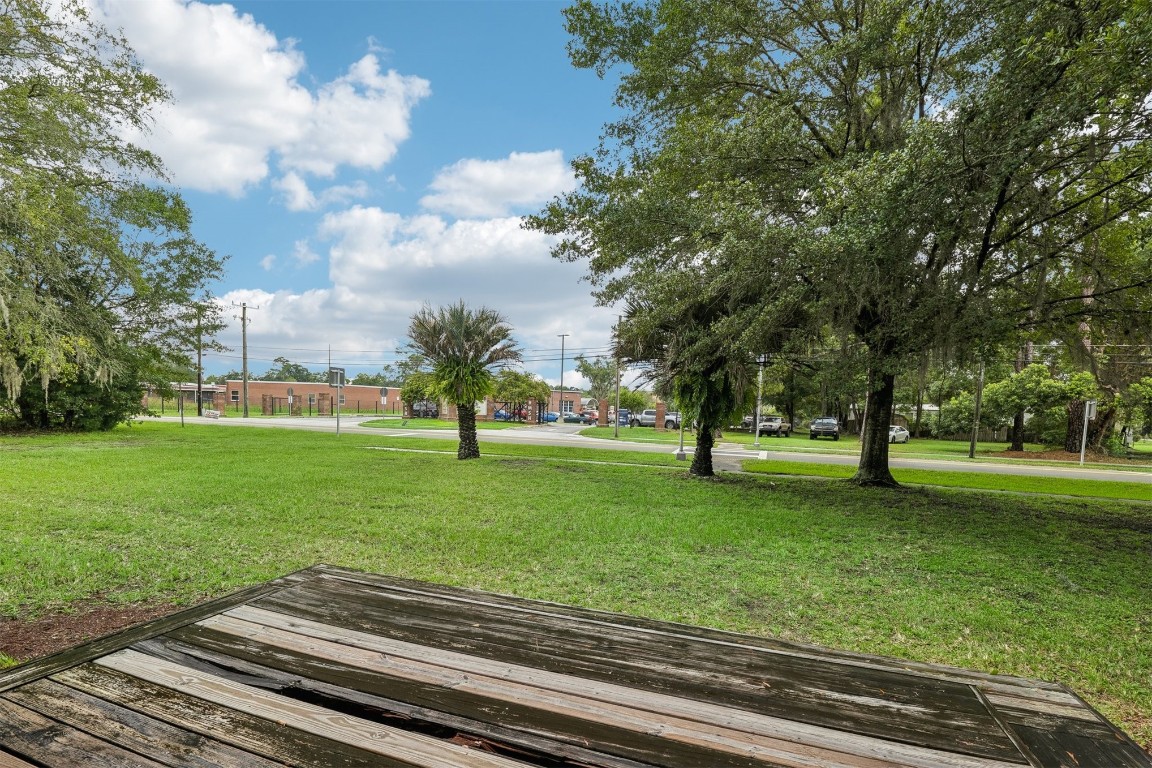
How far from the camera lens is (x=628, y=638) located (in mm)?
2537

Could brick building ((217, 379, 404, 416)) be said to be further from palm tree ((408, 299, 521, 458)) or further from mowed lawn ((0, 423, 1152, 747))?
mowed lawn ((0, 423, 1152, 747))

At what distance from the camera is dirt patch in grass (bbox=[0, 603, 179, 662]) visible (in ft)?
11.2

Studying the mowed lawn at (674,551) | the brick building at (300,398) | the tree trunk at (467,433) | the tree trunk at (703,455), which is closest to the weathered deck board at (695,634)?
the mowed lawn at (674,551)

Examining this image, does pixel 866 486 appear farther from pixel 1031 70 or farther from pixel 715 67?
pixel 715 67

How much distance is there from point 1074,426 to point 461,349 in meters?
28.6

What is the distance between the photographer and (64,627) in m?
3.75

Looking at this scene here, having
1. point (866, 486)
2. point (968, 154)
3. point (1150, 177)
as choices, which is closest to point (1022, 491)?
point (866, 486)

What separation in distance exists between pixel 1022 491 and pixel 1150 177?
7.21 meters

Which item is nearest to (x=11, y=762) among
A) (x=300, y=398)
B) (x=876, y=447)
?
(x=876, y=447)

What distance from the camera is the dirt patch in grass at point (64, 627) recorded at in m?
3.41

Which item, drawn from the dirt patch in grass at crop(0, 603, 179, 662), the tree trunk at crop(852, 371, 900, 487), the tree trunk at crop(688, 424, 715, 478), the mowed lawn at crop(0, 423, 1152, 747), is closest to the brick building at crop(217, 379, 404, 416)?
the tree trunk at crop(688, 424, 715, 478)

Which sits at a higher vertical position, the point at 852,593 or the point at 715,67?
the point at 715,67

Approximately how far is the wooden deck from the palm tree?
39.0 ft

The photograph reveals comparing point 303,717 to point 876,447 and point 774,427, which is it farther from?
point 774,427
